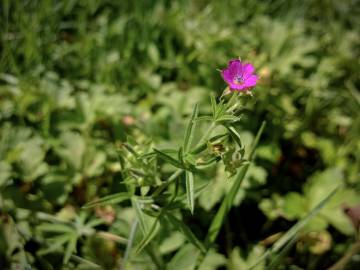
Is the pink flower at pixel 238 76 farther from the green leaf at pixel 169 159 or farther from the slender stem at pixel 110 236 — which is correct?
the slender stem at pixel 110 236

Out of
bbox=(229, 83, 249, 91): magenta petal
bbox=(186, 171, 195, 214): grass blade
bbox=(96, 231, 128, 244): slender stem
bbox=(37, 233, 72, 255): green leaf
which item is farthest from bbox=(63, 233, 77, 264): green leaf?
bbox=(229, 83, 249, 91): magenta petal

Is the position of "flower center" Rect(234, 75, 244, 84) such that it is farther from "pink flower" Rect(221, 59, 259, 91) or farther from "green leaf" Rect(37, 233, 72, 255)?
"green leaf" Rect(37, 233, 72, 255)

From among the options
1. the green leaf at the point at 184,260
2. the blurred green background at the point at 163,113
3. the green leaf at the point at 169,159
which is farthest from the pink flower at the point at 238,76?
the green leaf at the point at 184,260

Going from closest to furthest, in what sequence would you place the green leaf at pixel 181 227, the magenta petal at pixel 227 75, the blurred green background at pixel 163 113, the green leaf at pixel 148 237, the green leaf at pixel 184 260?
the magenta petal at pixel 227 75, the green leaf at pixel 148 237, the green leaf at pixel 181 227, the green leaf at pixel 184 260, the blurred green background at pixel 163 113

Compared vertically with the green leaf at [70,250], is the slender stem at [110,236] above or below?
below

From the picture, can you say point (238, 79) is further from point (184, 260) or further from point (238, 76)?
point (184, 260)

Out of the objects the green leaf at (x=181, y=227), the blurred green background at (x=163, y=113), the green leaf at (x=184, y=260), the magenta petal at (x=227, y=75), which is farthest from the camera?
the blurred green background at (x=163, y=113)

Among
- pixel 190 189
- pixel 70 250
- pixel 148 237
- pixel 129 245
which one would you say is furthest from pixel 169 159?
pixel 70 250
